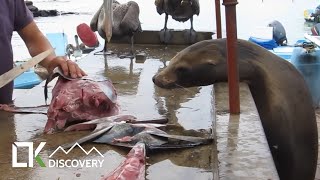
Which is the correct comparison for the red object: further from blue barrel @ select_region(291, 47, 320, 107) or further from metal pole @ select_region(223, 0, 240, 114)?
metal pole @ select_region(223, 0, 240, 114)

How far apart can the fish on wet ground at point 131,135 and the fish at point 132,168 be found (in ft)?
0.57

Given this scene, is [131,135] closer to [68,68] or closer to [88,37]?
[68,68]

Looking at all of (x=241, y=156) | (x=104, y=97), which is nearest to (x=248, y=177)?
(x=241, y=156)

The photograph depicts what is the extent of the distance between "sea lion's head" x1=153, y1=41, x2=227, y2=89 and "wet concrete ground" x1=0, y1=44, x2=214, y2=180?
0.24 metres

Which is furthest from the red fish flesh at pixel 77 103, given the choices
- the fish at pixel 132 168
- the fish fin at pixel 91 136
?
the fish at pixel 132 168

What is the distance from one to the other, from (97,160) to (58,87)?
958 millimetres

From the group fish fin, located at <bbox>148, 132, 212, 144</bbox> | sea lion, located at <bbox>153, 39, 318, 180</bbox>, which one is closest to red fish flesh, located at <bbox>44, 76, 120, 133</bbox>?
fish fin, located at <bbox>148, 132, 212, 144</bbox>

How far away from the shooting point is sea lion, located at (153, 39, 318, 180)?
14.2ft

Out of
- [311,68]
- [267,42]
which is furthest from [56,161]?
[267,42]

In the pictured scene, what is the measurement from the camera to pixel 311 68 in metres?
10.1

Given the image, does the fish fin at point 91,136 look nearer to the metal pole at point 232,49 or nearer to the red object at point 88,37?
the metal pole at point 232,49

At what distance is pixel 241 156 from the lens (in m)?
3.02

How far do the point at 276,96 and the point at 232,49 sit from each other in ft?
3.01

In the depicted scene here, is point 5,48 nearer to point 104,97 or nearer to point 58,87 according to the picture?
point 58,87
